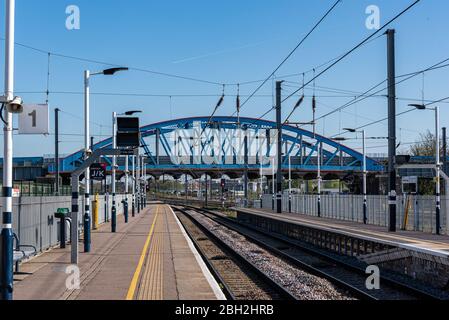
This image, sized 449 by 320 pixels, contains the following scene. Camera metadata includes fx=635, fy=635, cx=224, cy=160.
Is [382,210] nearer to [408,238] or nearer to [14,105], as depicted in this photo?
[408,238]

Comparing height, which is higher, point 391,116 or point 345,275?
point 391,116

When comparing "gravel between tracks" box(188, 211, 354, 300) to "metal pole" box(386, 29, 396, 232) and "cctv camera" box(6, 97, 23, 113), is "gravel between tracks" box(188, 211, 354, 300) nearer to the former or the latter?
"metal pole" box(386, 29, 396, 232)

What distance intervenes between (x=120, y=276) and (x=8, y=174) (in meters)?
5.64

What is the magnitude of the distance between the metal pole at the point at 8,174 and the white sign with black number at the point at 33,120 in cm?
76

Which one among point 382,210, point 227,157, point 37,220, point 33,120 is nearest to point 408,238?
point 382,210

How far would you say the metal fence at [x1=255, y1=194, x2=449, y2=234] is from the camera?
1142 inches

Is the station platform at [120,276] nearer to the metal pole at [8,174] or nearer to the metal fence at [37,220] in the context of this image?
the metal fence at [37,220]

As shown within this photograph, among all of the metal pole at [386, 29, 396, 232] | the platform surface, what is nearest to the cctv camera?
the platform surface

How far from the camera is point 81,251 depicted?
69.3 feet

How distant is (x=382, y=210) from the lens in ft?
113

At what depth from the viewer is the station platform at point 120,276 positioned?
12234mm

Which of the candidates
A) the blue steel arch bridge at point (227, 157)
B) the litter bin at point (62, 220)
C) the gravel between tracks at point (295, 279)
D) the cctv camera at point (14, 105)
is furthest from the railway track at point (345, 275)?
the blue steel arch bridge at point (227, 157)
